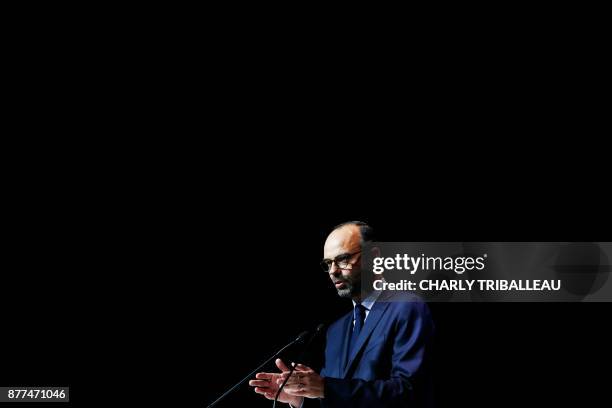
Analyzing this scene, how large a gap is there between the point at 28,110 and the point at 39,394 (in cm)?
143

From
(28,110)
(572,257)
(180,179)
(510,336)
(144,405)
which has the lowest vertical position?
(144,405)

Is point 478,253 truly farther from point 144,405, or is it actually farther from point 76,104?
point 76,104

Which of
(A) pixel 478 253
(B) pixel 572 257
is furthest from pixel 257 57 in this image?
(B) pixel 572 257

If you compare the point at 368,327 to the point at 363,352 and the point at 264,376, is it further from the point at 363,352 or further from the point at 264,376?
the point at 264,376

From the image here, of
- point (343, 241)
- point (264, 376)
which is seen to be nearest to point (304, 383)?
point (264, 376)

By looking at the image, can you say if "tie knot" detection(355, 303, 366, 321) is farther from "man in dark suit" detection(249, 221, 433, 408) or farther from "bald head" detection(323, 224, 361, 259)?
"bald head" detection(323, 224, 361, 259)

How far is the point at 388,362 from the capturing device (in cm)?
243

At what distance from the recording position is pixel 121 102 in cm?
371

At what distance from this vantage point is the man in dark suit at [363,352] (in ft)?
7.26

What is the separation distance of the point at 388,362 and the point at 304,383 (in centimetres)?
37

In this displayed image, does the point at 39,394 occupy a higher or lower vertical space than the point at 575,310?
lower

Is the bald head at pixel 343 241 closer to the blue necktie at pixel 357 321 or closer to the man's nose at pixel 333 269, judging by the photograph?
the man's nose at pixel 333 269

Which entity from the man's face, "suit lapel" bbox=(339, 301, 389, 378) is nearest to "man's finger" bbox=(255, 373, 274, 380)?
"suit lapel" bbox=(339, 301, 389, 378)

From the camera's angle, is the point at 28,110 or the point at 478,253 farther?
the point at 28,110
